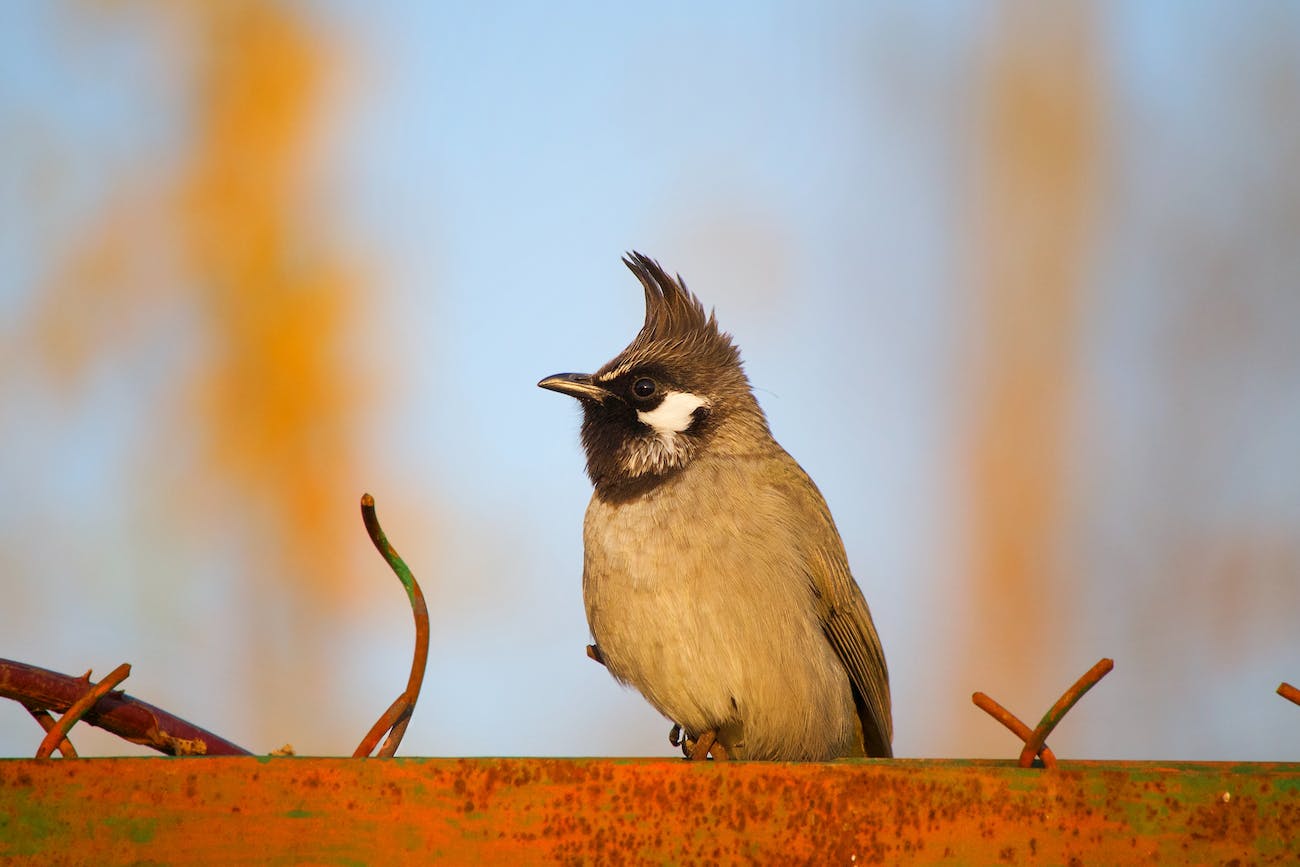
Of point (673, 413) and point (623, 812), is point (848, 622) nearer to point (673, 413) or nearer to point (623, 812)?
point (673, 413)

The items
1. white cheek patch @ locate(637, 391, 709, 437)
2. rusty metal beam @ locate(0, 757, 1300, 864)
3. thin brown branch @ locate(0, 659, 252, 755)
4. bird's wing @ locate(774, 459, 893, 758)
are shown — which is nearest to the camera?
rusty metal beam @ locate(0, 757, 1300, 864)

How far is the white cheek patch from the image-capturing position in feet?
13.4

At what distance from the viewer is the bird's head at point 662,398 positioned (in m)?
3.97

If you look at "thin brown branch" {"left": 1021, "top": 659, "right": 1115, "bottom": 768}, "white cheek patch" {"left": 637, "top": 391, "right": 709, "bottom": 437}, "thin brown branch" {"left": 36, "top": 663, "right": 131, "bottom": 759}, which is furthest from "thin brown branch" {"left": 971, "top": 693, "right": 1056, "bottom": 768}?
"white cheek patch" {"left": 637, "top": 391, "right": 709, "bottom": 437}

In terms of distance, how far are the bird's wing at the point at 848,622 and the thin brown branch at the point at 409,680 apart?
1.91m

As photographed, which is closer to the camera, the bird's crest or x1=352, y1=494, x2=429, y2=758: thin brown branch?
x1=352, y1=494, x2=429, y2=758: thin brown branch

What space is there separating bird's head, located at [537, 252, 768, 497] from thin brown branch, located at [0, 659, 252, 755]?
6.09ft

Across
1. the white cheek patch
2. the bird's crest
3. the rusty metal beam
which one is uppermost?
the bird's crest

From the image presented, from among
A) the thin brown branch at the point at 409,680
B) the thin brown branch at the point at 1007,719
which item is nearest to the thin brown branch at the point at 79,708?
the thin brown branch at the point at 409,680

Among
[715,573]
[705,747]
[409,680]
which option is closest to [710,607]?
[715,573]

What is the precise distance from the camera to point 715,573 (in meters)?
3.58

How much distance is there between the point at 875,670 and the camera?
162 inches

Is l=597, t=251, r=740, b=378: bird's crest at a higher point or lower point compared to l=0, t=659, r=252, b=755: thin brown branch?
higher

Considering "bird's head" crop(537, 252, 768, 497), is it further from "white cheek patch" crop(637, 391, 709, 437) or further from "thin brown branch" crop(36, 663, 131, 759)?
"thin brown branch" crop(36, 663, 131, 759)
